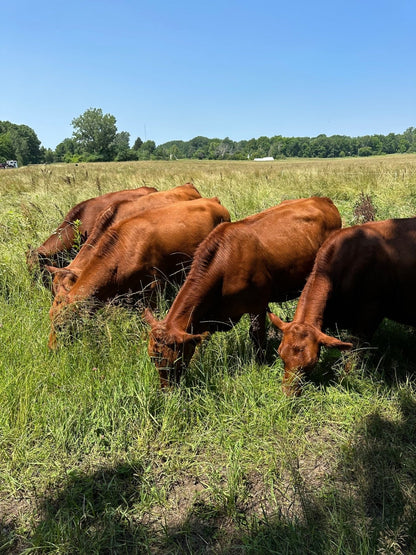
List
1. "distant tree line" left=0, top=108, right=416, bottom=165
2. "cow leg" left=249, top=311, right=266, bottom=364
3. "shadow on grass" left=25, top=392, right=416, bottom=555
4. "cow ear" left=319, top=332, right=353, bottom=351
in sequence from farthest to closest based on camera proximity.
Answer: "distant tree line" left=0, top=108, right=416, bottom=165 < "cow leg" left=249, top=311, right=266, bottom=364 < "cow ear" left=319, top=332, right=353, bottom=351 < "shadow on grass" left=25, top=392, right=416, bottom=555

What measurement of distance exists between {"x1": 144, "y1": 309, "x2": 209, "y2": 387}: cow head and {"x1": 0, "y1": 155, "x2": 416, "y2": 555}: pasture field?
5.1 inches

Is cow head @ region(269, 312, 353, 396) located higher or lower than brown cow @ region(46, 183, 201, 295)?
lower

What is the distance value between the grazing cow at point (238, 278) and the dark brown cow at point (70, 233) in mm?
2670

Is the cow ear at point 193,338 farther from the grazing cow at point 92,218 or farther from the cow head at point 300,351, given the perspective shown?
the grazing cow at point 92,218

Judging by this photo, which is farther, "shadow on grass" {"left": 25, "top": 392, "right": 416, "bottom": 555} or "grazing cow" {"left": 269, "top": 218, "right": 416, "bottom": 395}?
"grazing cow" {"left": 269, "top": 218, "right": 416, "bottom": 395}

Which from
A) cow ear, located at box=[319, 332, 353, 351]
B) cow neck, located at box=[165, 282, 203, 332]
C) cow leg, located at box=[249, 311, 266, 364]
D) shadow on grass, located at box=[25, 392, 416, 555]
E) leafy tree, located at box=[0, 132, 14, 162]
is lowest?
shadow on grass, located at box=[25, 392, 416, 555]

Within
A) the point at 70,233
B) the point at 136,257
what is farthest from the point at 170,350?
the point at 70,233

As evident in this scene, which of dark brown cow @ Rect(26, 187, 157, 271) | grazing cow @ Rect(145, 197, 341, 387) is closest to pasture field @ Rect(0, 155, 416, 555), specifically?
grazing cow @ Rect(145, 197, 341, 387)

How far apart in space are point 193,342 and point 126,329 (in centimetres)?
111

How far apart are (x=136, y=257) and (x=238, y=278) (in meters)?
1.63

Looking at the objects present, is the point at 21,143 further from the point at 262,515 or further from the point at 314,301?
the point at 262,515

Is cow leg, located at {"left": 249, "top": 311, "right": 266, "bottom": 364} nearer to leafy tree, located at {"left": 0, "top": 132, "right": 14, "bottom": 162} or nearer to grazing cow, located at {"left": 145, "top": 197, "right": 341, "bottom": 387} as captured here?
grazing cow, located at {"left": 145, "top": 197, "right": 341, "bottom": 387}

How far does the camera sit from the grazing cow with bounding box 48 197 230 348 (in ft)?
15.7

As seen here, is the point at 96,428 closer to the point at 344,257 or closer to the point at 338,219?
the point at 344,257
